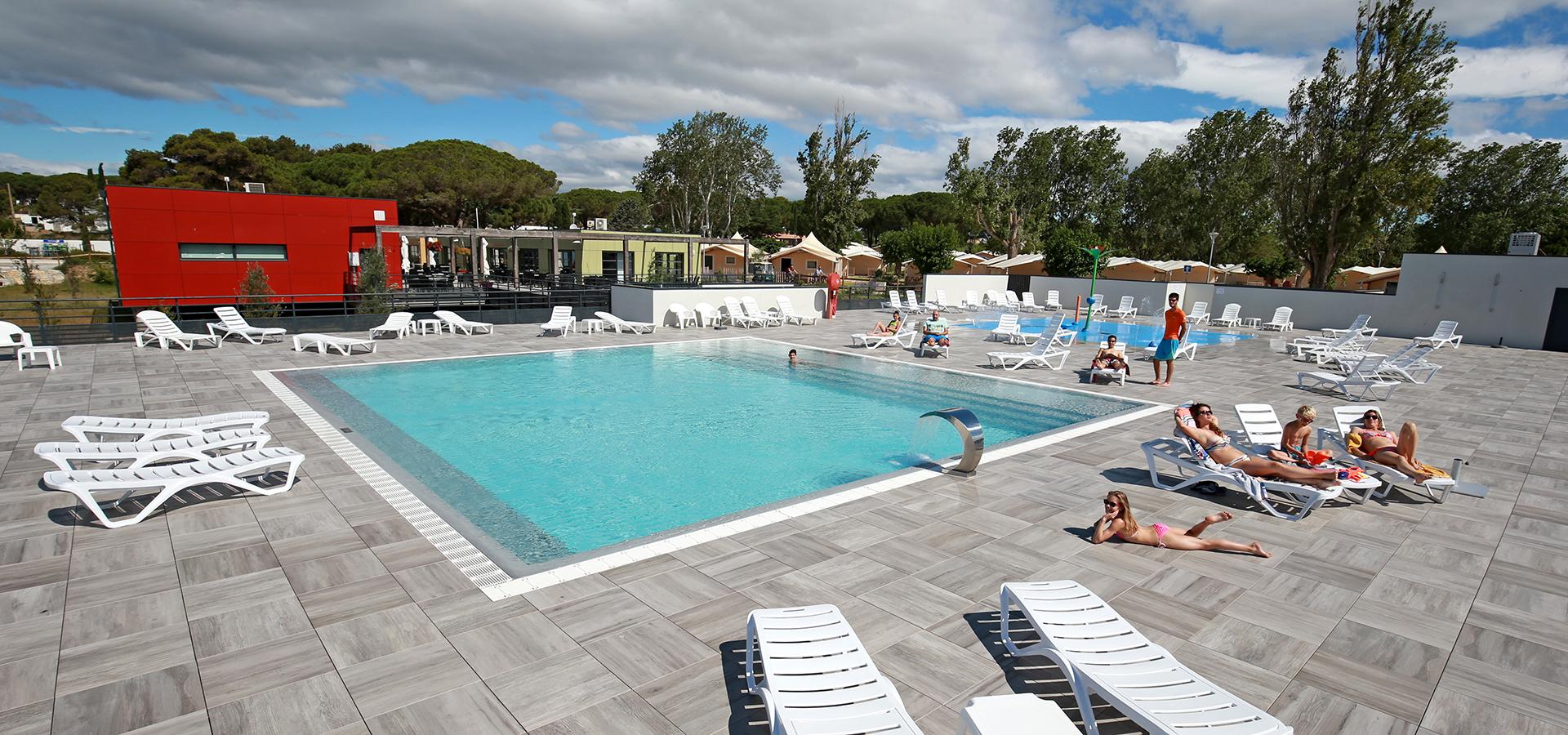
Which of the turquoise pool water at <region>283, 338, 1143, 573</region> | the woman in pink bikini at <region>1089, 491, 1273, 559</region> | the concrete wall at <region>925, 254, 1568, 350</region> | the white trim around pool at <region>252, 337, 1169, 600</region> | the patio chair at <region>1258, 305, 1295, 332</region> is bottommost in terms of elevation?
the turquoise pool water at <region>283, 338, 1143, 573</region>

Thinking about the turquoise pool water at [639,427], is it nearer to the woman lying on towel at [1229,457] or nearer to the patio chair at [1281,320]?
the woman lying on towel at [1229,457]

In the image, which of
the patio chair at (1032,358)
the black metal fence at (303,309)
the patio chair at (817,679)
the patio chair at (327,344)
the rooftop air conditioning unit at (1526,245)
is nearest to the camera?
the patio chair at (817,679)

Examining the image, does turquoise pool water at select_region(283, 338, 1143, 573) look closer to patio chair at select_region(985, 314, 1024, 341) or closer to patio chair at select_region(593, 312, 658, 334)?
patio chair at select_region(593, 312, 658, 334)

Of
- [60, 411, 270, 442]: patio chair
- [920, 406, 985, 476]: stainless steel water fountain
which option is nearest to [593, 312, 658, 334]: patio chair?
[60, 411, 270, 442]: patio chair

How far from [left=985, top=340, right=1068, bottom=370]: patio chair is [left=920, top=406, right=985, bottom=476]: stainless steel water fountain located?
635 cm

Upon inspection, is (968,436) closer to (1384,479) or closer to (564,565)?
(1384,479)

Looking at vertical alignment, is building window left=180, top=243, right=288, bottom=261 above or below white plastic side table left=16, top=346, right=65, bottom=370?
above

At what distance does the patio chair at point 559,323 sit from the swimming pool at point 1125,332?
434 inches

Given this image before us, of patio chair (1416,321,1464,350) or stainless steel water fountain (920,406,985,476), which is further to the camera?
patio chair (1416,321,1464,350)

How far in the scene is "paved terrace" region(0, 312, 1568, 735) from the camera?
9.27ft

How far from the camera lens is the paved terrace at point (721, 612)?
283 cm

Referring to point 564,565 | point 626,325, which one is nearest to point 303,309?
point 626,325

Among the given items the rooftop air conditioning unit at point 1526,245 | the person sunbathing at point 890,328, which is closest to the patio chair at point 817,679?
the person sunbathing at point 890,328

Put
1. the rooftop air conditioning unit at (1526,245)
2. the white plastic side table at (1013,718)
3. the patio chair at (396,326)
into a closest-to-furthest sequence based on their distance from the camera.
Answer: the white plastic side table at (1013,718), the patio chair at (396,326), the rooftop air conditioning unit at (1526,245)
